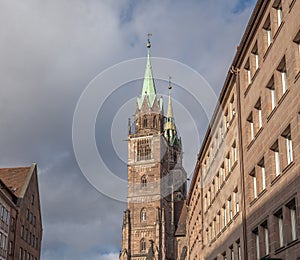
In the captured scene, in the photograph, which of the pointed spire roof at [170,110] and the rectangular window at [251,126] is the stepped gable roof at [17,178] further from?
the pointed spire roof at [170,110]

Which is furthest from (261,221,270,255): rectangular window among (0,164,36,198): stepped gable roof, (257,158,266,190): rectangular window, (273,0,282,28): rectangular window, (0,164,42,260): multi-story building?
(0,164,36,198): stepped gable roof

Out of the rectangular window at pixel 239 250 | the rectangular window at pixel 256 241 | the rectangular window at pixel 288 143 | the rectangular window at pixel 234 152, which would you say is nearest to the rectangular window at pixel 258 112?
the rectangular window at pixel 288 143

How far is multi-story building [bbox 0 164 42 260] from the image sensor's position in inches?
2470

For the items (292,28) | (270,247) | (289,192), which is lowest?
(270,247)

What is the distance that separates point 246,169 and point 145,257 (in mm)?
108314

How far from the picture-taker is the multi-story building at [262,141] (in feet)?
78.6

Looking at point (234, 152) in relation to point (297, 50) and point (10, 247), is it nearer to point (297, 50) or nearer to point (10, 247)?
point (297, 50)

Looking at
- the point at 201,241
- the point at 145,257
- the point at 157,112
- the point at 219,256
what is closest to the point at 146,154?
the point at 157,112

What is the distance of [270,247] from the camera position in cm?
2655

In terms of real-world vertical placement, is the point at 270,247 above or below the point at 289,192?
below

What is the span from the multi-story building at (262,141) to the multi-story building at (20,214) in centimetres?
2868

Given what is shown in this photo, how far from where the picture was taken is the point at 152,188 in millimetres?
148250

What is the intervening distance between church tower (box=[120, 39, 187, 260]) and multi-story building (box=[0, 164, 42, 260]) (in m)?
59.7

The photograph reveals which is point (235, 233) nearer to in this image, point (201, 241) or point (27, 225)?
point (201, 241)
